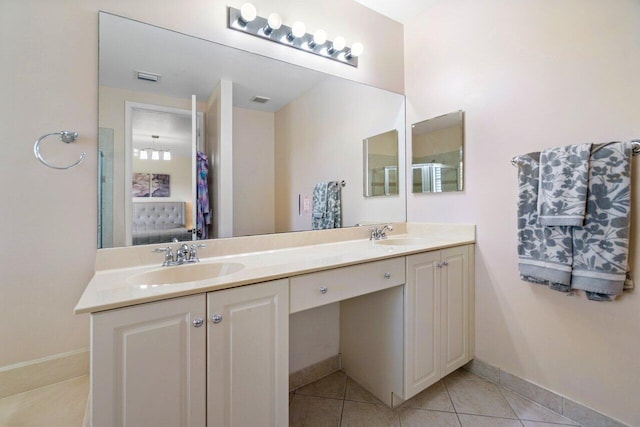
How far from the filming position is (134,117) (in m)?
1.25

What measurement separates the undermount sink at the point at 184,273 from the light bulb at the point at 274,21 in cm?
128

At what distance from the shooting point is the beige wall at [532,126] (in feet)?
4.20

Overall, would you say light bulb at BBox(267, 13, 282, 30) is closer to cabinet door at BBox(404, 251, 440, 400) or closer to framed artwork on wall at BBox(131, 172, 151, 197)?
framed artwork on wall at BBox(131, 172, 151, 197)

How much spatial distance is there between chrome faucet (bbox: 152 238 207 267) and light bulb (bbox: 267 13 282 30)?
1244 millimetres

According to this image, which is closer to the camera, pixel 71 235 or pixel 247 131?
pixel 71 235

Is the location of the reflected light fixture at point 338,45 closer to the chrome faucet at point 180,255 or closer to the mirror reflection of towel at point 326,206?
the mirror reflection of towel at point 326,206

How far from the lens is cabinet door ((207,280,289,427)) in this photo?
92cm

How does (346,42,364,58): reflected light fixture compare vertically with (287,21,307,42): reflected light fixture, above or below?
above

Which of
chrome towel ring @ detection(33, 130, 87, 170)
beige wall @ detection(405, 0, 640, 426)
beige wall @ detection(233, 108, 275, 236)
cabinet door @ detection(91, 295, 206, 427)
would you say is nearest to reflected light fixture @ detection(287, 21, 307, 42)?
beige wall @ detection(233, 108, 275, 236)

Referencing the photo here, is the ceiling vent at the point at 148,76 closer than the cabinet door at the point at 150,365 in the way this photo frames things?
No

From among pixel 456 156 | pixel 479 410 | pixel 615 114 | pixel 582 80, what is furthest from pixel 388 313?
pixel 582 80

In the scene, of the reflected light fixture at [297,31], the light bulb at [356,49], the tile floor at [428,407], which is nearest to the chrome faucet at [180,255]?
the tile floor at [428,407]

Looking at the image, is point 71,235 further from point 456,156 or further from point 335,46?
point 456,156

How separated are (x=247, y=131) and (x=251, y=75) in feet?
1.06
